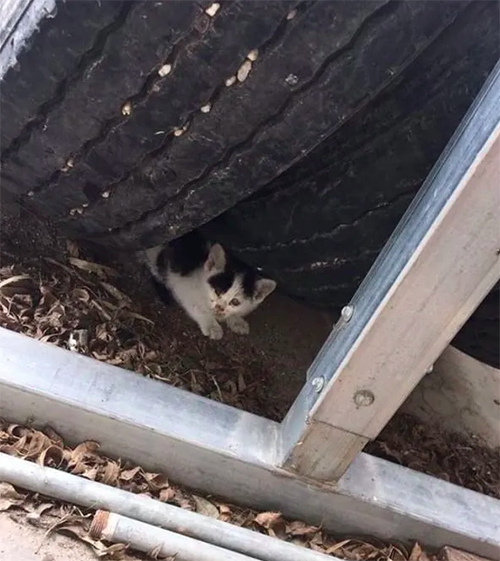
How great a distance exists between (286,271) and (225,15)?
2.60 ft

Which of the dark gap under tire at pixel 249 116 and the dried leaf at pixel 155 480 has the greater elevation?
the dark gap under tire at pixel 249 116

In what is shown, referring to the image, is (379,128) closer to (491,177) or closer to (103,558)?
(491,177)

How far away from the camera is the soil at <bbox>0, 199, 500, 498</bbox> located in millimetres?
1984

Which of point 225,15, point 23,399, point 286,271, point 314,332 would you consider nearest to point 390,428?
point 314,332

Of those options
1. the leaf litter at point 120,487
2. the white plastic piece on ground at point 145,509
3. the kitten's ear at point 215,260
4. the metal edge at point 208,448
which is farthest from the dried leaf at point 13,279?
the kitten's ear at point 215,260

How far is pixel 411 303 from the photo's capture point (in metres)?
1.37

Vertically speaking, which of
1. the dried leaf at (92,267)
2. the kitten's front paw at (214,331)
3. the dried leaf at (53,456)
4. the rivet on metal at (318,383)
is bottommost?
the dried leaf at (53,456)

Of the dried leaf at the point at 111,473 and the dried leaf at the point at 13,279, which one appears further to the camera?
the dried leaf at the point at 13,279

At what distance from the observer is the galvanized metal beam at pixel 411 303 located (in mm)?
1242

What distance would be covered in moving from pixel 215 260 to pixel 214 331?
1.05 ft

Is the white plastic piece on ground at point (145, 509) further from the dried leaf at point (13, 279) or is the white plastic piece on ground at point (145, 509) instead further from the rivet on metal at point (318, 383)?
the dried leaf at point (13, 279)

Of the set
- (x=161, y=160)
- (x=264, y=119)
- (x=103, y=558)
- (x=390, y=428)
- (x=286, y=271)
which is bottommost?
(x=103, y=558)

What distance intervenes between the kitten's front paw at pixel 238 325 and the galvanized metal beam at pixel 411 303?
840 mm

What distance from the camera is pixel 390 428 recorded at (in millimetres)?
2191
